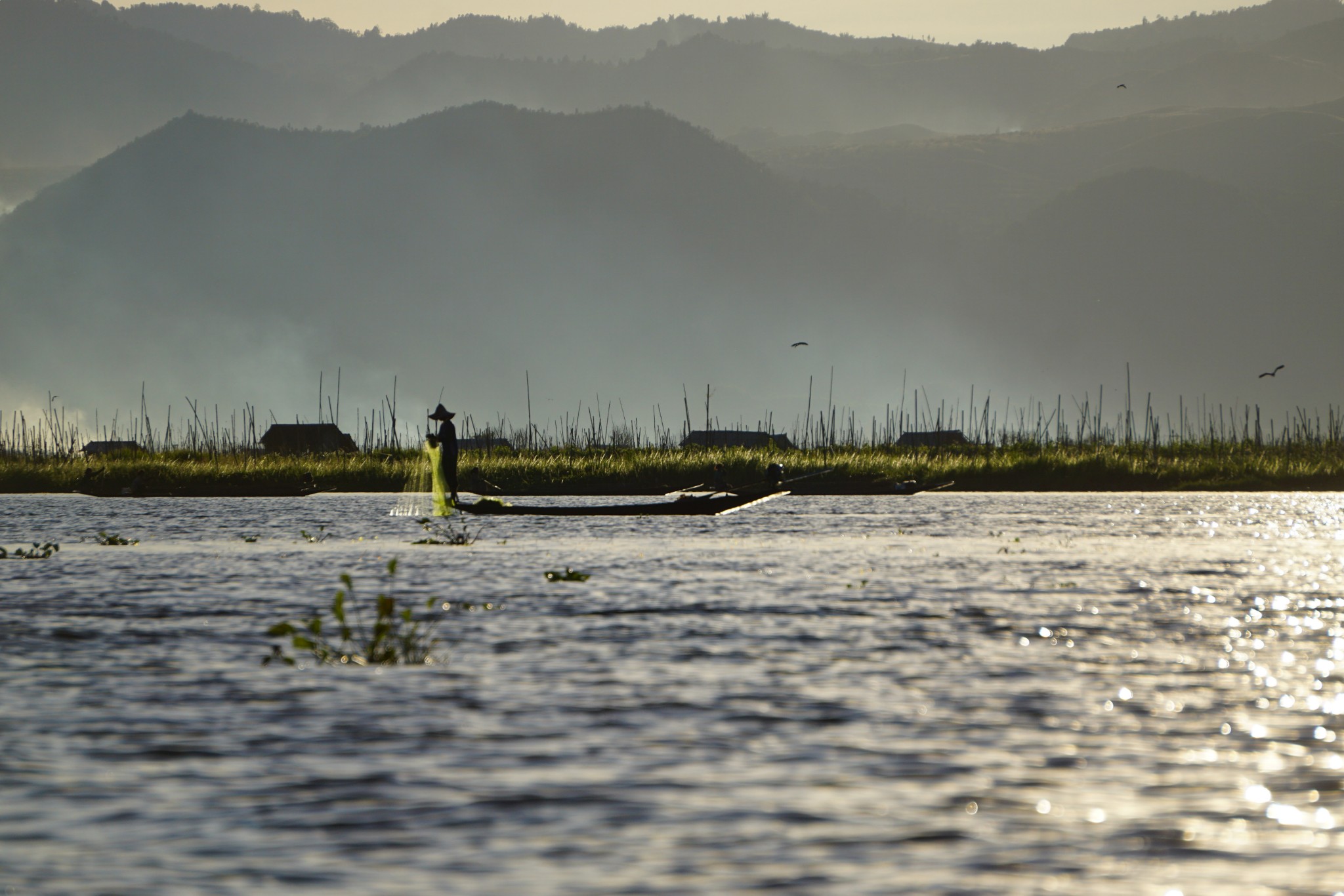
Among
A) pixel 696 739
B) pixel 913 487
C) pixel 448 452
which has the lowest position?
pixel 696 739

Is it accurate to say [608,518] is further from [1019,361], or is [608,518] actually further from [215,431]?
[1019,361]

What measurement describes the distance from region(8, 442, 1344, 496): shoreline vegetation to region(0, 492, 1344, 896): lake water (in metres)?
28.1

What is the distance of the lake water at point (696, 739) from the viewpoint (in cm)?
630

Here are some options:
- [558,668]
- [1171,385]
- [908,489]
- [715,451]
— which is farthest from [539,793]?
[1171,385]

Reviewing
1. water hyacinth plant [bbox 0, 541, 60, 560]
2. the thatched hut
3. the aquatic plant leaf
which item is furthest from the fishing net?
the thatched hut

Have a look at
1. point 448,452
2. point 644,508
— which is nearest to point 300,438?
point 448,452

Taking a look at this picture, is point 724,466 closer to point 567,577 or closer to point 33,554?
point 33,554

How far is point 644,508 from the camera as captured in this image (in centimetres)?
2961

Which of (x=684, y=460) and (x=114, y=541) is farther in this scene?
(x=684, y=460)

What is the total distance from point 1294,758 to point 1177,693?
6.72 feet

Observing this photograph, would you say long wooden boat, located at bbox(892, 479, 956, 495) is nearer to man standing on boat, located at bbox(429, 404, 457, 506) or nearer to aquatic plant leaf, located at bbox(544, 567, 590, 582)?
man standing on boat, located at bbox(429, 404, 457, 506)

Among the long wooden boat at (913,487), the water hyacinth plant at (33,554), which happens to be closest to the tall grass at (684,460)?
the long wooden boat at (913,487)

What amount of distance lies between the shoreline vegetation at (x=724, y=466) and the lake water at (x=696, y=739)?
28.1 metres

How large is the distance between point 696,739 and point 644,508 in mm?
20893
